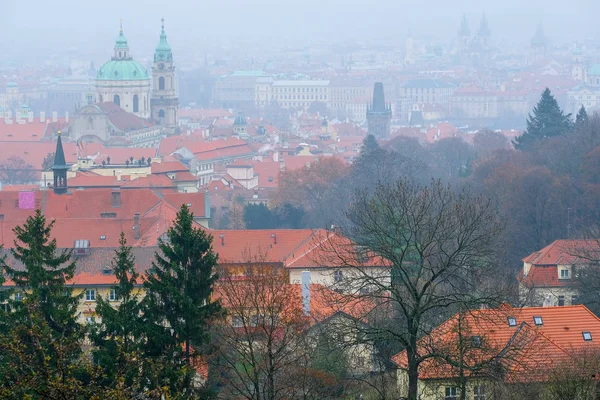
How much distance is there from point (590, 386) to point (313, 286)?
12.3m

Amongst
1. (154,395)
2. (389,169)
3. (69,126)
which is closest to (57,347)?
(154,395)

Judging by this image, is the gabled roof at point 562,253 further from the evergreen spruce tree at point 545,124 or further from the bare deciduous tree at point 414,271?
the evergreen spruce tree at point 545,124

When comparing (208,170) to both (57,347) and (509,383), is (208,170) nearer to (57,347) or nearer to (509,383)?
(509,383)

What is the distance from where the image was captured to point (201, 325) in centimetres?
2478

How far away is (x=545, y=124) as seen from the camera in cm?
6994

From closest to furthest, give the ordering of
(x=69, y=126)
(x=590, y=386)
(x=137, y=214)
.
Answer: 1. (x=590, y=386)
2. (x=137, y=214)
3. (x=69, y=126)

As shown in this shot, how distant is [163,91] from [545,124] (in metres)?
64.7

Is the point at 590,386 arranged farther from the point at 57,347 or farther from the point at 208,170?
the point at 208,170

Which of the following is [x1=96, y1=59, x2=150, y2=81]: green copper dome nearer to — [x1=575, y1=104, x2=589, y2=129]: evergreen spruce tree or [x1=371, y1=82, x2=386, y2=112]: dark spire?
[x1=371, y1=82, x2=386, y2=112]: dark spire

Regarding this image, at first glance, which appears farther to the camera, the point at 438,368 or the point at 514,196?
the point at 514,196

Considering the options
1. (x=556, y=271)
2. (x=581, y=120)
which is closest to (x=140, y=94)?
(x=581, y=120)

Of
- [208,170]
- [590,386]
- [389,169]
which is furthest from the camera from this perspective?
[208,170]

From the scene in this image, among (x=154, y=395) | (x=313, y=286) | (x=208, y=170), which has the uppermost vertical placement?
(x=208, y=170)

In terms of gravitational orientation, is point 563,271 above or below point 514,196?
below
